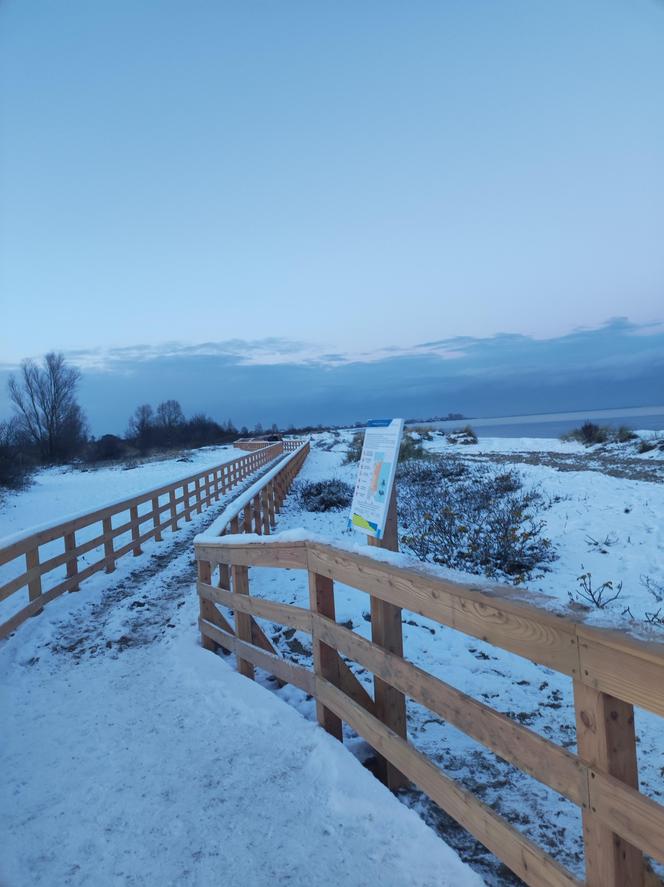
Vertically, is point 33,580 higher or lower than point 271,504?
higher

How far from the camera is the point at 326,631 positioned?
342 cm

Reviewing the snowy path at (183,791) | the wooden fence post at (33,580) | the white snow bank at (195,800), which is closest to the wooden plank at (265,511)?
the wooden fence post at (33,580)

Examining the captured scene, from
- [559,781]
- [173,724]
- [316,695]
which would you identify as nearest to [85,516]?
[173,724]

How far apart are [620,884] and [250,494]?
801cm

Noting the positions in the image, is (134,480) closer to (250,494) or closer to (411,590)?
(250,494)

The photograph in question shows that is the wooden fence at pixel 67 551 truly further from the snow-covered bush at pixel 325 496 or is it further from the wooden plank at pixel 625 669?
the wooden plank at pixel 625 669

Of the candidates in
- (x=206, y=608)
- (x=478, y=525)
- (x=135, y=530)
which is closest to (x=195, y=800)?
(x=206, y=608)

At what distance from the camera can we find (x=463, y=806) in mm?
2375

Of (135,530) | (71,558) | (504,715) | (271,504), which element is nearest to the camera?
(504,715)

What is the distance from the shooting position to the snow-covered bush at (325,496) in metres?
15.4

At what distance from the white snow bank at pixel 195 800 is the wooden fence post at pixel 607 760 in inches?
31.6

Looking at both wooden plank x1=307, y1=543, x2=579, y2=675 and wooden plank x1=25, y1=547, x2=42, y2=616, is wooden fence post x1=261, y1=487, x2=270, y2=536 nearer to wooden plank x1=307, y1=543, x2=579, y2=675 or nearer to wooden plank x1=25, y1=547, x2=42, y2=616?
wooden plank x1=25, y1=547, x2=42, y2=616

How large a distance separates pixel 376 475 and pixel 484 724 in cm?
171

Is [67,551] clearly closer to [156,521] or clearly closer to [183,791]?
[156,521]
